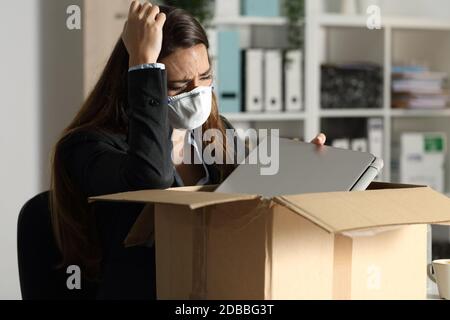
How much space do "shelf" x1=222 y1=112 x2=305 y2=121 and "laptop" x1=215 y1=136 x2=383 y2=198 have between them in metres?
2.35

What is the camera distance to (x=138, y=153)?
1.36m

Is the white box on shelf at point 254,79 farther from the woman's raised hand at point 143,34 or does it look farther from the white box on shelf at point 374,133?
the woman's raised hand at point 143,34

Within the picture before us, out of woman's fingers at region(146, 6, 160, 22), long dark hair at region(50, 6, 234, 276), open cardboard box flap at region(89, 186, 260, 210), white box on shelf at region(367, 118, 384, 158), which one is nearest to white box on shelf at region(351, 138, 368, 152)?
white box on shelf at region(367, 118, 384, 158)

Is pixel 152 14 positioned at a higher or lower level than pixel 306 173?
higher

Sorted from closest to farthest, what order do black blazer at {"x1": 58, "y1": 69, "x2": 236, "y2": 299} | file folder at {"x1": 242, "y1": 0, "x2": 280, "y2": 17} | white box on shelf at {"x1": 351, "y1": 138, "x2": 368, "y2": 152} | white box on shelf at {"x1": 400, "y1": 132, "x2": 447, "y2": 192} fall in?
black blazer at {"x1": 58, "y1": 69, "x2": 236, "y2": 299}, file folder at {"x1": 242, "y1": 0, "x2": 280, "y2": 17}, white box on shelf at {"x1": 351, "y1": 138, "x2": 368, "y2": 152}, white box on shelf at {"x1": 400, "y1": 132, "x2": 447, "y2": 192}

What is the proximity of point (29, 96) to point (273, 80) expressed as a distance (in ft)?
3.67

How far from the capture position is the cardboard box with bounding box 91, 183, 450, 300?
3.13ft

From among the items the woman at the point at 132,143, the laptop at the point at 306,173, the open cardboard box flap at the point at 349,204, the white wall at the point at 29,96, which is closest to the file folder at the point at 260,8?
the white wall at the point at 29,96

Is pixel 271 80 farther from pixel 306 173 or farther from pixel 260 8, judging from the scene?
pixel 306 173

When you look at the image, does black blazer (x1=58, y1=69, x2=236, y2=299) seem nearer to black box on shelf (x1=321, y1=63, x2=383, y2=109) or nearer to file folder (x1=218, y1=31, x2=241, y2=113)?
file folder (x1=218, y1=31, x2=241, y2=113)

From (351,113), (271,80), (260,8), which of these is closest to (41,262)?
(271,80)

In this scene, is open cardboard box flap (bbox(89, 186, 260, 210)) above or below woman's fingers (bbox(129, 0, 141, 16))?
below

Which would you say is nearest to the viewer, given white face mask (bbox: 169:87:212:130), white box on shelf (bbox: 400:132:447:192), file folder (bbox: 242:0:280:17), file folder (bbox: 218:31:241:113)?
white face mask (bbox: 169:87:212:130)

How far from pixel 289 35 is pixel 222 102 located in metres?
0.49
